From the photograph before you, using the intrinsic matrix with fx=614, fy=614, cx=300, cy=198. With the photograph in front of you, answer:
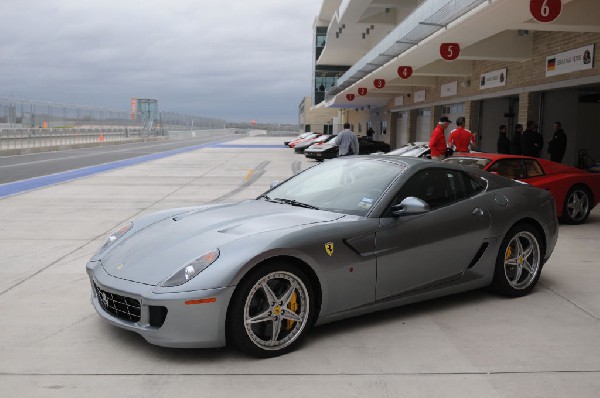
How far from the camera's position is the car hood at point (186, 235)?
392 cm

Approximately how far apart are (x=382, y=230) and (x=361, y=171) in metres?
0.85

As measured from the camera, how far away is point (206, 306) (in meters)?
3.66

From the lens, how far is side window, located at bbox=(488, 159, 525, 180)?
9062mm

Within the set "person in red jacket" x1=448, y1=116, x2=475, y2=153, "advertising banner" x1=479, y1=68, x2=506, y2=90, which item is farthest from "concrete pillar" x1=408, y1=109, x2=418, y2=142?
"person in red jacket" x1=448, y1=116, x2=475, y2=153

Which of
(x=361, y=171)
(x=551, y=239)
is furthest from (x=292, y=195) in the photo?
(x=551, y=239)

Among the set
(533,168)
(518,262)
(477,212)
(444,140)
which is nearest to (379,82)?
(444,140)

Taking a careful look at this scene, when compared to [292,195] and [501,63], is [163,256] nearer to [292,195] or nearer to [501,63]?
[292,195]

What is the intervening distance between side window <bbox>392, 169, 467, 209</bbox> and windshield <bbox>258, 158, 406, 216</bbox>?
138mm

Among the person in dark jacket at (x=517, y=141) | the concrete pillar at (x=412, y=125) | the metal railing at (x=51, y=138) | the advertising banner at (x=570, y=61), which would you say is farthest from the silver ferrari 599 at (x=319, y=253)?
the metal railing at (x=51, y=138)

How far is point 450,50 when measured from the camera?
15.9m

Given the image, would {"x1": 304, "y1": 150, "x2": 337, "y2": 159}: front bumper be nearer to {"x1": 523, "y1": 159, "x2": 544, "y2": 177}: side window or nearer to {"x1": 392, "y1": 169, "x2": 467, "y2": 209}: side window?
{"x1": 523, "y1": 159, "x2": 544, "y2": 177}: side window

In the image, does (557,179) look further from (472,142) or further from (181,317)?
(181,317)

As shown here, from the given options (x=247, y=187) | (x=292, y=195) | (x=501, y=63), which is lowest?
(x=247, y=187)

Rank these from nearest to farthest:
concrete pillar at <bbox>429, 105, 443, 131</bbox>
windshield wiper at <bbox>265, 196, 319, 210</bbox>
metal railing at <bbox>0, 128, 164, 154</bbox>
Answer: windshield wiper at <bbox>265, 196, 319, 210</bbox>
concrete pillar at <bbox>429, 105, 443, 131</bbox>
metal railing at <bbox>0, 128, 164, 154</bbox>
